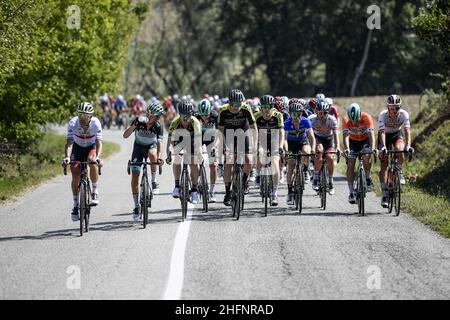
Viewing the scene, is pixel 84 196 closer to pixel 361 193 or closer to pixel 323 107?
pixel 361 193

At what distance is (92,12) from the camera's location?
32.5m

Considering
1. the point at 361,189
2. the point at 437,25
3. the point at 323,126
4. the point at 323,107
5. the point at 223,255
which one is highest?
the point at 437,25

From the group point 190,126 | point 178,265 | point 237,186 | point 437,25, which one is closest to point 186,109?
point 190,126

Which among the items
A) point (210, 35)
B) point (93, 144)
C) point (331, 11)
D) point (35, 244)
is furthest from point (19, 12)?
point (210, 35)

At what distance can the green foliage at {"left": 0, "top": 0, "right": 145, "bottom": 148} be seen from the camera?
21.5m

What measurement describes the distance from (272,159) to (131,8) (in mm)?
33092

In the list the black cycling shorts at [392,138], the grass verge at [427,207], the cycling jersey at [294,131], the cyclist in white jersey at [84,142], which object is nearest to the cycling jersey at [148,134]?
the cyclist in white jersey at [84,142]

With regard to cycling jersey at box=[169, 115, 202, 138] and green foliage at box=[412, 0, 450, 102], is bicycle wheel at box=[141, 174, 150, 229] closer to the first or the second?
cycling jersey at box=[169, 115, 202, 138]

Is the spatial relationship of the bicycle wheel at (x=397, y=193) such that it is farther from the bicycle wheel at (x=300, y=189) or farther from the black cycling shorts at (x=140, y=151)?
the black cycling shorts at (x=140, y=151)

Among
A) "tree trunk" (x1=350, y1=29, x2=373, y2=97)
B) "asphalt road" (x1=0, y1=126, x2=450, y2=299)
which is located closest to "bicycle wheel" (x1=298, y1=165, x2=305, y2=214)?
"asphalt road" (x1=0, y1=126, x2=450, y2=299)

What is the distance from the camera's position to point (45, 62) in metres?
26.9

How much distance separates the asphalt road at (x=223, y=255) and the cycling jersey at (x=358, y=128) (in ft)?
4.46

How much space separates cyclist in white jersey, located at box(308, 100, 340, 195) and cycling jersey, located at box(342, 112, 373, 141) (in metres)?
0.55

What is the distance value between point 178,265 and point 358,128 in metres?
6.81
